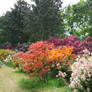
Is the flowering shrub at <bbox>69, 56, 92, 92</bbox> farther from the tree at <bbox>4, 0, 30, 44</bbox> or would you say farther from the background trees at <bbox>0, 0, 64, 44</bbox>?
the tree at <bbox>4, 0, 30, 44</bbox>

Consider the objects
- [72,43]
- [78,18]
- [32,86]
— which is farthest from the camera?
[78,18]

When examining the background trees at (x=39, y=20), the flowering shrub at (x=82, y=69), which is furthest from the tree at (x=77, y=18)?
the flowering shrub at (x=82, y=69)

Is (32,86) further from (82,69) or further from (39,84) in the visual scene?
(82,69)

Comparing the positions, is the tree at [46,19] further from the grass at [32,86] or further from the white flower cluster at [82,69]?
the white flower cluster at [82,69]

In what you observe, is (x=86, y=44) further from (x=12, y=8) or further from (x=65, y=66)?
(x=12, y=8)

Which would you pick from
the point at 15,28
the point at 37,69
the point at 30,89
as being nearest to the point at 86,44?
the point at 37,69

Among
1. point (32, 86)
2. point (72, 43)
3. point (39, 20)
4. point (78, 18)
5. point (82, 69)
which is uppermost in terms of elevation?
point (78, 18)

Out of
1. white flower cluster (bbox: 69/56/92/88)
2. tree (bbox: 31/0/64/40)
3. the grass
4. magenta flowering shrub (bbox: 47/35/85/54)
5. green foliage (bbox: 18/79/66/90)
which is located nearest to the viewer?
white flower cluster (bbox: 69/56/92/88)

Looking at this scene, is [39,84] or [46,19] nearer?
[39,84]

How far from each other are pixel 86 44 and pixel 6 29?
1084 centimetres

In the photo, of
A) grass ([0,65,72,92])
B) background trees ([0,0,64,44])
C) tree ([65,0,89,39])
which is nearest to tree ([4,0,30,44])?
background trees ([0,0,64,44])

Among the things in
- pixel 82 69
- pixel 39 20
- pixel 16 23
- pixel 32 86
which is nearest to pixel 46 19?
pixel 39 20

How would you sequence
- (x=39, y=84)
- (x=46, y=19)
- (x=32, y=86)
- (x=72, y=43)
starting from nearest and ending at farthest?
(x=32, y=86) → (x=39, y=84) → (x=72, y=43) → (x=46, y=19)

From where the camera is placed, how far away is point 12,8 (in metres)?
15.4
